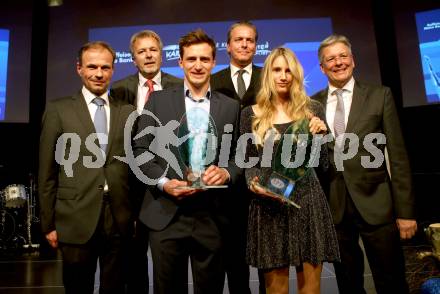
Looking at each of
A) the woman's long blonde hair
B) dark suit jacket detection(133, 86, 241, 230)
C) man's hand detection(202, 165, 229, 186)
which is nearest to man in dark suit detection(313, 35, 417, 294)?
the woman's long blonde hair

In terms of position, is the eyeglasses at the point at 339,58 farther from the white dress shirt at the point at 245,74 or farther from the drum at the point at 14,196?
the drum at the point at 14,196

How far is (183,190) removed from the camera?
5.74 feet

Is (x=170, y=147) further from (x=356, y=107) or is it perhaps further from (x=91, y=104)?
(x=356, y=107)

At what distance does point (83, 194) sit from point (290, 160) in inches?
39.4

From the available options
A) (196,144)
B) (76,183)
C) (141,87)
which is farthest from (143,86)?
(196,144)

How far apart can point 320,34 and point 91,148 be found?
4.22 metres

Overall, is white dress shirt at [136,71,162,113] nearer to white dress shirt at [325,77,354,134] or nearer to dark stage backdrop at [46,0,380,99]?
white dress shirt at [325,77,354,134]

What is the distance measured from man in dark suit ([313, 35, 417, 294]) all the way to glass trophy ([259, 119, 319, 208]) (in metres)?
0.48

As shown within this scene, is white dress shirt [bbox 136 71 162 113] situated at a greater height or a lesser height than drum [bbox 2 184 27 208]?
greater

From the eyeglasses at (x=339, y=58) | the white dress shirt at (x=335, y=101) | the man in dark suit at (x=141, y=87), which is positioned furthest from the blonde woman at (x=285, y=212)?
the man in dark suit at (x=141, y=87)

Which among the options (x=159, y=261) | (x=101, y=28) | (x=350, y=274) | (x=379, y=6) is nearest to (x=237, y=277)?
(x=350, y=274)

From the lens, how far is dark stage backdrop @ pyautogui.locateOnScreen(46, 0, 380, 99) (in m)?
5.70

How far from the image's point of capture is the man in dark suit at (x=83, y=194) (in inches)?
Answer: 81.0

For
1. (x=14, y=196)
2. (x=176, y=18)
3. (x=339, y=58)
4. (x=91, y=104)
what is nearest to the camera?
(x=91, y=104)
